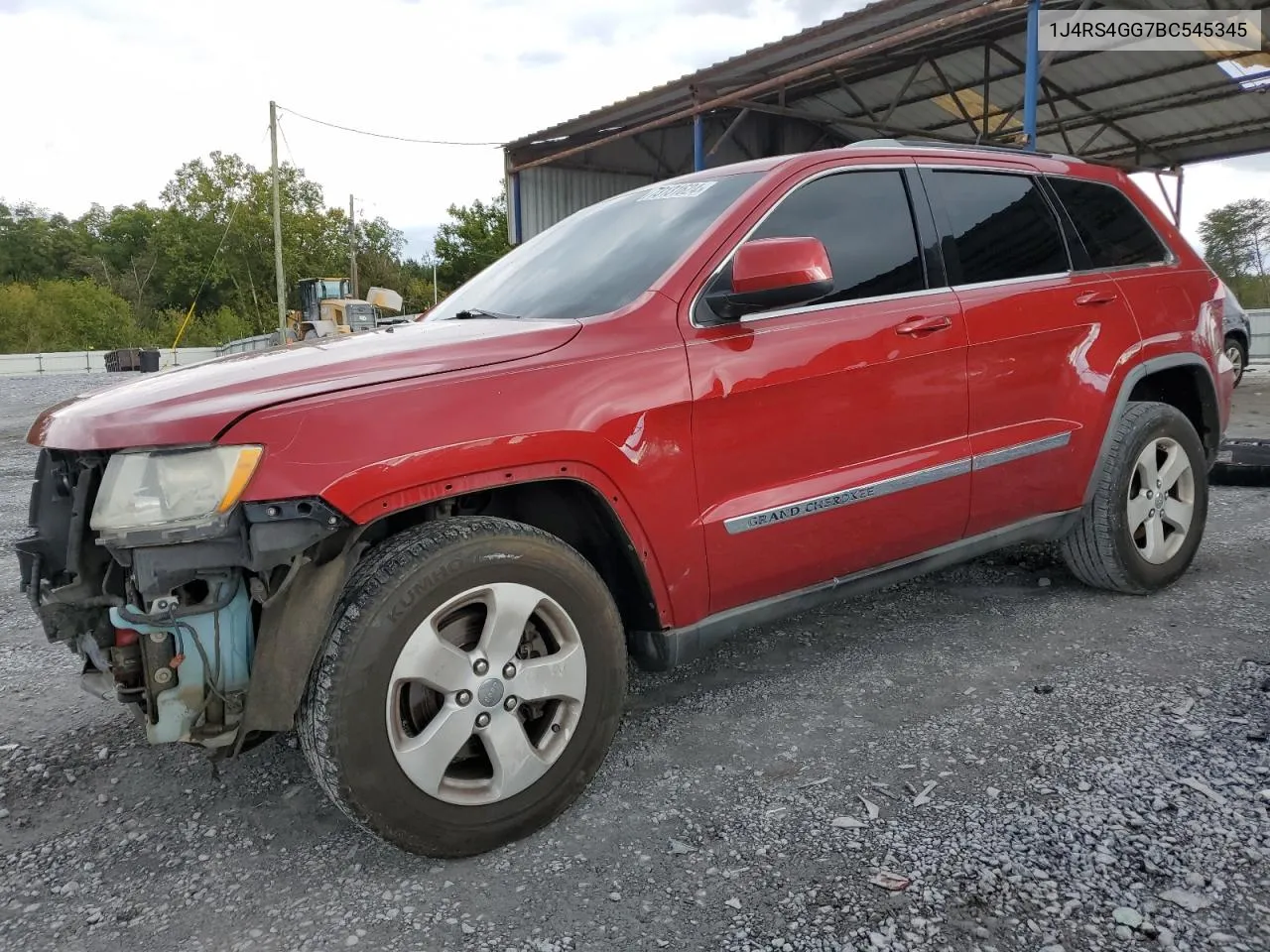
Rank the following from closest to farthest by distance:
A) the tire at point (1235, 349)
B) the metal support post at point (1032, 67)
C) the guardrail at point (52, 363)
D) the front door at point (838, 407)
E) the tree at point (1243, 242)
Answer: the front door at point (838, 407) → the tire at point (1235, 349) → the metal support post at point (1032, 67) → the tree at point (1243, 242) → the guardrail at point (52, 363)

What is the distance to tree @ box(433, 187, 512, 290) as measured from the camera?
177 ft

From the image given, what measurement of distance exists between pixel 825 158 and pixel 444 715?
6.89 ft

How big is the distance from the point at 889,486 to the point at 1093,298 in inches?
52.7

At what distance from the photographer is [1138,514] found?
364 cm

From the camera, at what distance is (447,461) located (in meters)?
2.05

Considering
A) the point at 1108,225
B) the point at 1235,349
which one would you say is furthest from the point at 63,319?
the point at 1108,225

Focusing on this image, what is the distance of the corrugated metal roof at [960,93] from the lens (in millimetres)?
11719

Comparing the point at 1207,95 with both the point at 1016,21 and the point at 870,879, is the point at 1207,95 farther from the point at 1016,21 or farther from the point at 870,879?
the point at 870,879

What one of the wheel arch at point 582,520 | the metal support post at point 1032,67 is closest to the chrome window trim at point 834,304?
the wheel arch at point 582,520

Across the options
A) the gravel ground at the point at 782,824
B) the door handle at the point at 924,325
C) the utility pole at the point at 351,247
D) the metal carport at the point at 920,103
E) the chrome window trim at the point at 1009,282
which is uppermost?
the utility pole at the point at 351,247

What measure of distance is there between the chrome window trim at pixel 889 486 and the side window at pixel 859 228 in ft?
1.95

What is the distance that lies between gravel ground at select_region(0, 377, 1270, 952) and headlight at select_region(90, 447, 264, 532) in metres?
0.89

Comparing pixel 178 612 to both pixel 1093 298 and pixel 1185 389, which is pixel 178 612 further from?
pixel 1185 389

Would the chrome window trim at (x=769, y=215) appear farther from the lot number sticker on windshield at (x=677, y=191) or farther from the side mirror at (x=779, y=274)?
the lot number sticker on windshield at (x=677, y=191)
